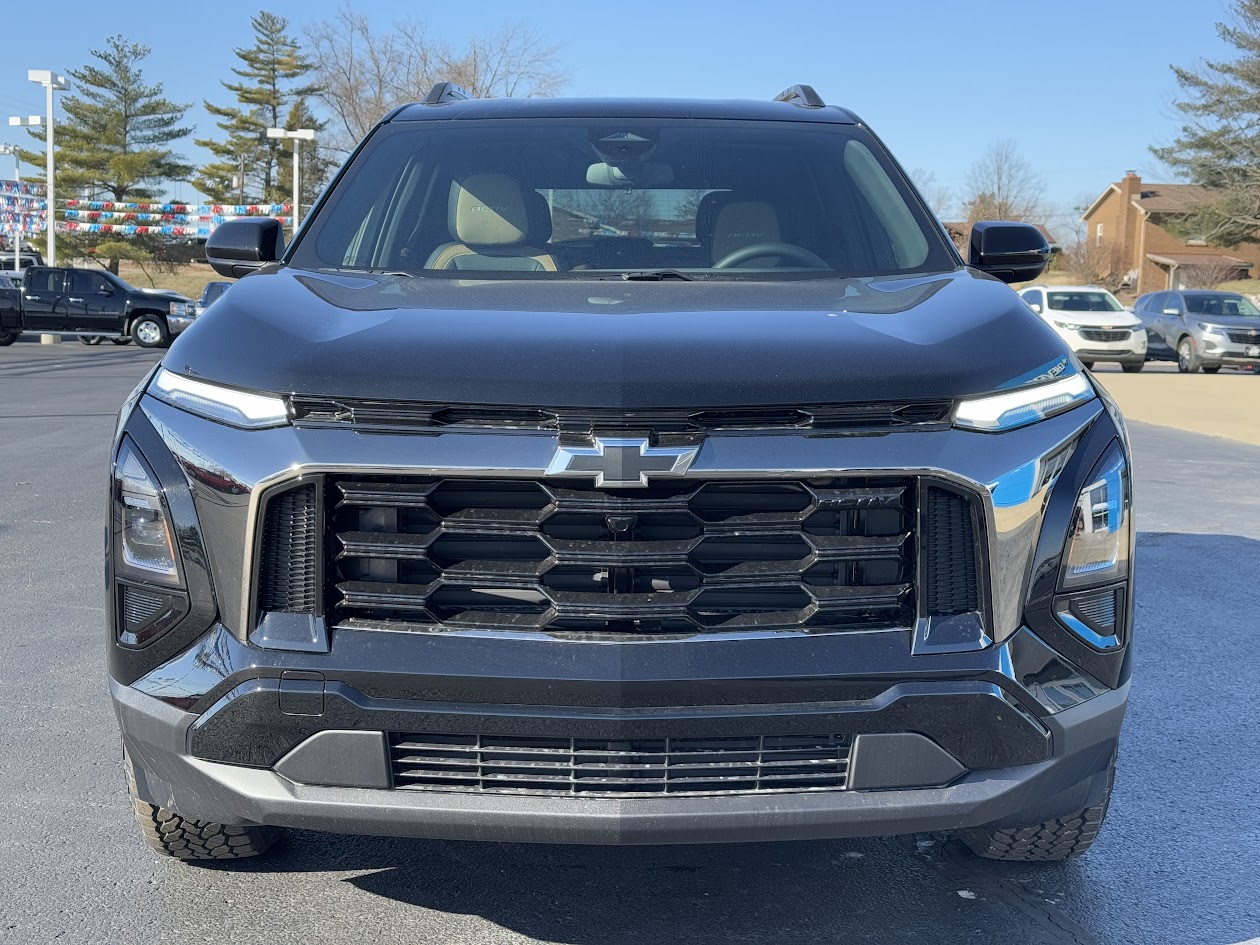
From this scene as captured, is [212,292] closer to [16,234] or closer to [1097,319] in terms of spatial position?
[1097,319]

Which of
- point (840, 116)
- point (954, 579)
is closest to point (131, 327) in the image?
point (840, 116)

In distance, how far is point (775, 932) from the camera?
292cm

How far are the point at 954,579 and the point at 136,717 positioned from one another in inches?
63.2

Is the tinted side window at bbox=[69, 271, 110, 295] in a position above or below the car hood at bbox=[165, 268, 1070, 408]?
below

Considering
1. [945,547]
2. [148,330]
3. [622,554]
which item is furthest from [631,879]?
[148,330]

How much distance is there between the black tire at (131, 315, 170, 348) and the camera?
29.5m

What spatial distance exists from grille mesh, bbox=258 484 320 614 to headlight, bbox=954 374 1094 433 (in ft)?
4.00

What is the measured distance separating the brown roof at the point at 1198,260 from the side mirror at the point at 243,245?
62938 mm

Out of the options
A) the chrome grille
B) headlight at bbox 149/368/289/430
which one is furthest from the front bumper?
the chrome grille

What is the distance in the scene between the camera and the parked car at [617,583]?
95.4 inches

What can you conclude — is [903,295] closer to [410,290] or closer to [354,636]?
[410,290]

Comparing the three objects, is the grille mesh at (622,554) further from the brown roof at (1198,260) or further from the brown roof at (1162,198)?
the brown roof at (1162,198)

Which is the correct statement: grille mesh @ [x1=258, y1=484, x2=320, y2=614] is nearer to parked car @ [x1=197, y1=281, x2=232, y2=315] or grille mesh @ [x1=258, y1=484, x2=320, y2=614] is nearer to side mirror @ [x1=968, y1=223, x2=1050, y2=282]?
parked car @ [x1=197, y1=281, x2=232, y2=315]

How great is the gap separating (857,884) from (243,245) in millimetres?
2448
